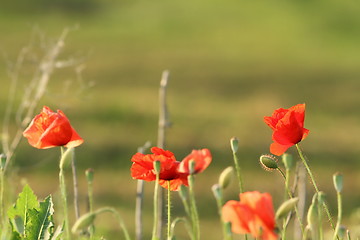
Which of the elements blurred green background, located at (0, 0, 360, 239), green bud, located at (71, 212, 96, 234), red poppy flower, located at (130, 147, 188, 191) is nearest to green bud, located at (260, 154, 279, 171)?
red poppy flower, located at (130, 147, 188, 191)

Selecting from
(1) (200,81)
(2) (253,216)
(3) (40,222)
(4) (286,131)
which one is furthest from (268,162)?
(1) (200,81)

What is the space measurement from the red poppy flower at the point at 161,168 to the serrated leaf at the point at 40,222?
233 millimetres

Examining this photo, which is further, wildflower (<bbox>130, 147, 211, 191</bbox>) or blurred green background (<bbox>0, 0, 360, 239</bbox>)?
blurred green background (<bbox>0, 0, 360, 239</bbox>)

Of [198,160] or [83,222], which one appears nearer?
[83,222]

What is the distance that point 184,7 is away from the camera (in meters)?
20.8

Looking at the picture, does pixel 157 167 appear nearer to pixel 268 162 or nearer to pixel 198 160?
pixel 198 160

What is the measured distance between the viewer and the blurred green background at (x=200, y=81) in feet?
30.9

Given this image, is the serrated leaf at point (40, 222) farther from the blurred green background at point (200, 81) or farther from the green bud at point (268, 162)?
the blurred green background at point (200, 81)

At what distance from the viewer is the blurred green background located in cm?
942

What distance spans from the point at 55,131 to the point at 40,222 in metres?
0.21

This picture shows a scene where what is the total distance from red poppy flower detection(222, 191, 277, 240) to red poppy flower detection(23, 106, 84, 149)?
399 millimetres

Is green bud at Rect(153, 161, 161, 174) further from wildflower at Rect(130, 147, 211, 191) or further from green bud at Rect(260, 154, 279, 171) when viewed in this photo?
green bud at Rect(260, 154, 279, 171)

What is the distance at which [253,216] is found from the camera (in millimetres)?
1263

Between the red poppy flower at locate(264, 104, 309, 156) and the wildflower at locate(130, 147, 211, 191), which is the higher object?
the red poppy flower at locate(264, 104, 309, 156)
